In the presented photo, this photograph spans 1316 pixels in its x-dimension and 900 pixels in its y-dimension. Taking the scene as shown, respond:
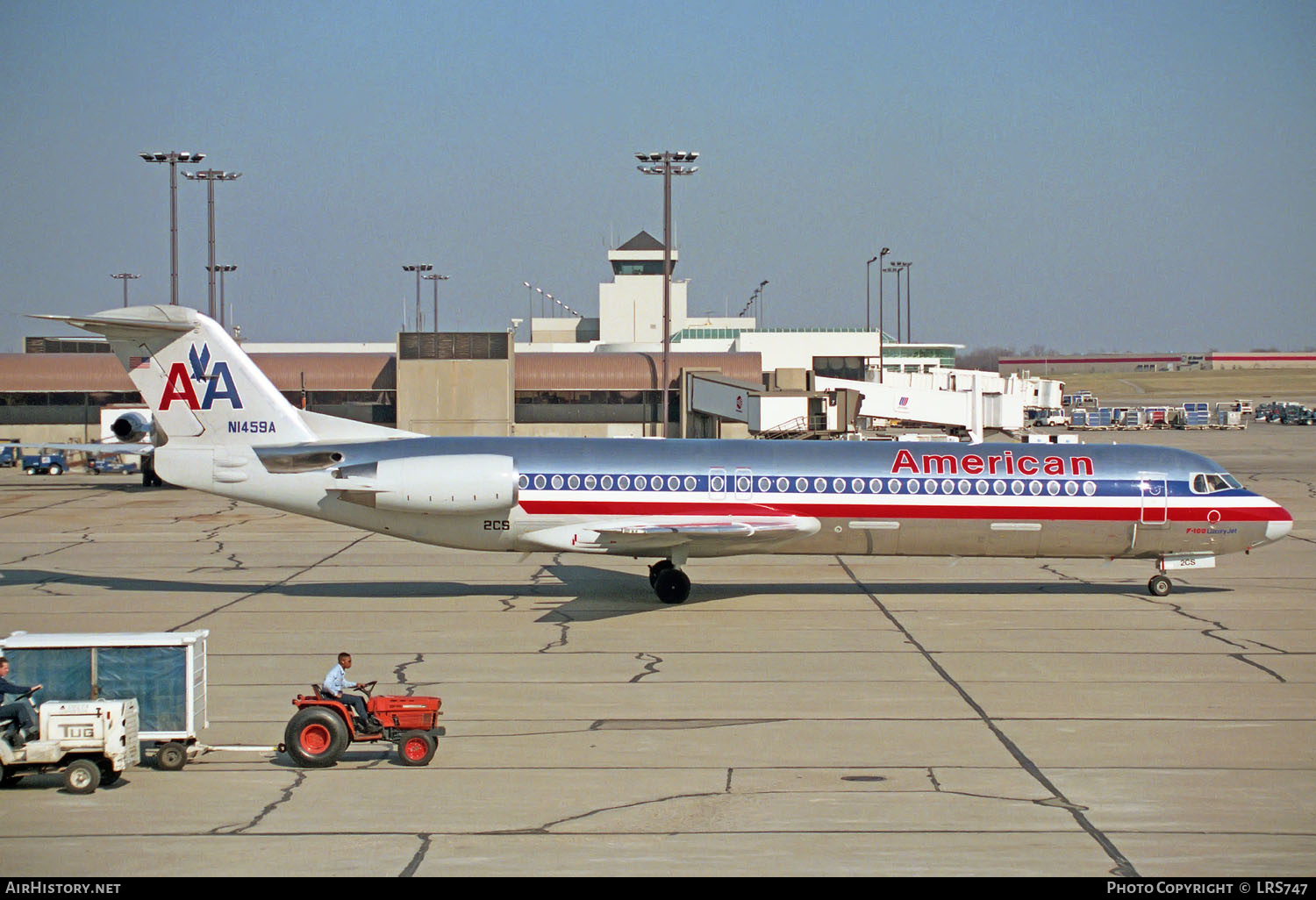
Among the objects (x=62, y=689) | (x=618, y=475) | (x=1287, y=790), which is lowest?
(x=1287, y=790)

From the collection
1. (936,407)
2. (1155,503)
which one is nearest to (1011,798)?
(1155,503)

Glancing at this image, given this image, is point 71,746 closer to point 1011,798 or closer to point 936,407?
point 1011,798

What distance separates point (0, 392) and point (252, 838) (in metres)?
62.8

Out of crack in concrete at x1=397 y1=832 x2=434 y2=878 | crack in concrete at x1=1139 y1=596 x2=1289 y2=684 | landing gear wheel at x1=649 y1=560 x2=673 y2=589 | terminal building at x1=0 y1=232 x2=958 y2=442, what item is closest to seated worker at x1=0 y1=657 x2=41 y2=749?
crack in concrete at x1=397 y1=832 x2=434 y2=878

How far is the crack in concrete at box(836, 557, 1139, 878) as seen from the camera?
10109 mm

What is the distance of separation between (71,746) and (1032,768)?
385 inches

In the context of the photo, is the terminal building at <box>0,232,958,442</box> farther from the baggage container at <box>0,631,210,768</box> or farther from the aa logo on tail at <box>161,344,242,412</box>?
the baggage container at <box>0,631,210,768</box>

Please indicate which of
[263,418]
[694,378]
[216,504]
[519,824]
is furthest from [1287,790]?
[694,378]

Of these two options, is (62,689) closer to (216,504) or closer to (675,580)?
(675,580)

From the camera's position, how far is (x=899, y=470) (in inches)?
930

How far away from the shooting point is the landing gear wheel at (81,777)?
38.8ft

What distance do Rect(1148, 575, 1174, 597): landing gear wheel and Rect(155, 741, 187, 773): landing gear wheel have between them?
726 inches

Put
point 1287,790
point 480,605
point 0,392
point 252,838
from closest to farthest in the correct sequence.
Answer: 1. point 252,838
2. point 1287,790
3. point 480,605
4. point 0,392
